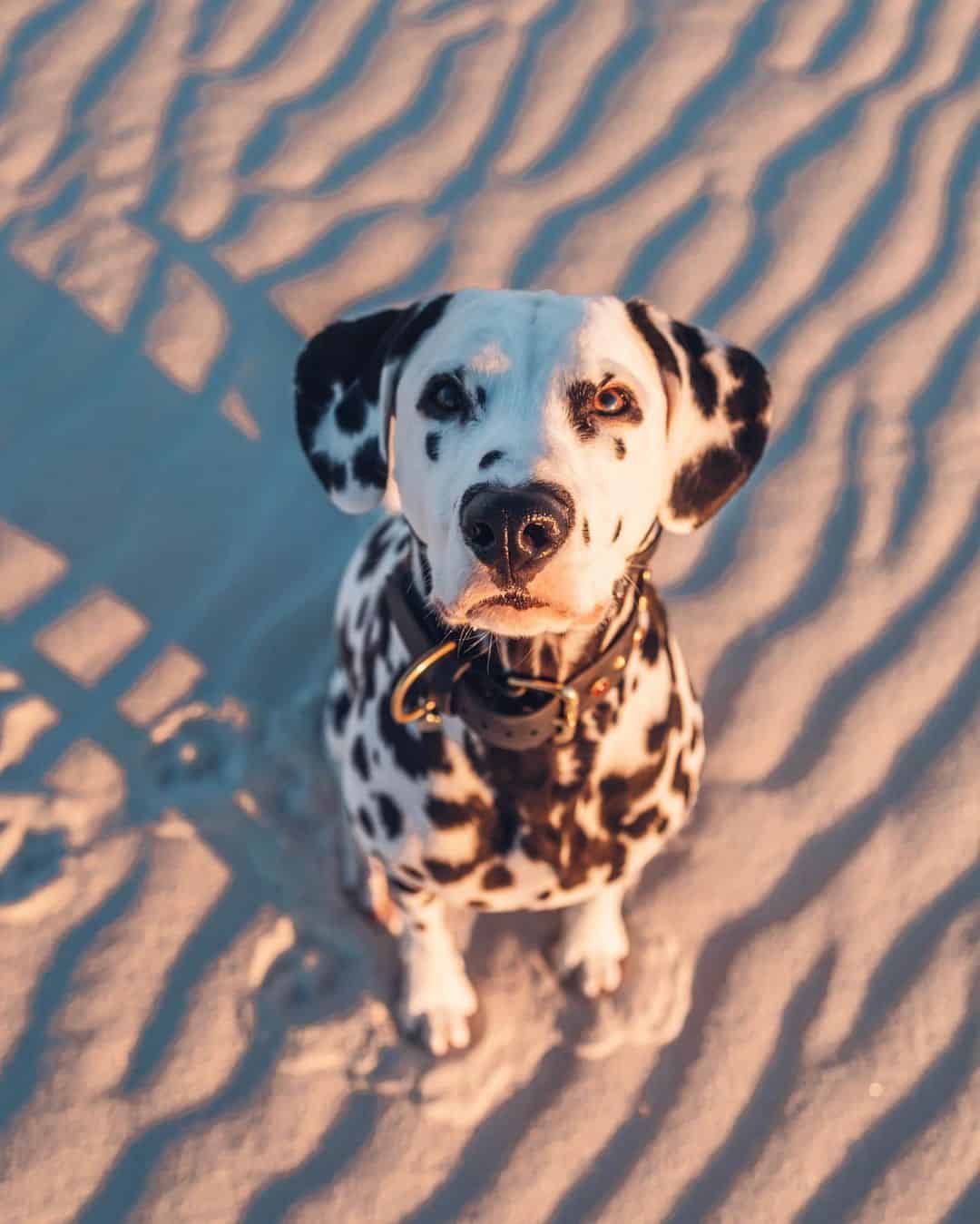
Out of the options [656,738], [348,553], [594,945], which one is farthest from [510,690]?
[348,553]

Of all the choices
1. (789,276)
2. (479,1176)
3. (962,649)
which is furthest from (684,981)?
(789,276)

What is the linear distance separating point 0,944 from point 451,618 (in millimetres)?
1530

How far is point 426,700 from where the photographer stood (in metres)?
2.10

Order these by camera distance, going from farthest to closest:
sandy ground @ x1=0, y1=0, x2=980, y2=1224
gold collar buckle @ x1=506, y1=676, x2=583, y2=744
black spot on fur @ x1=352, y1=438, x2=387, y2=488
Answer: sandy ground @ x1=0, y1=0, x2=980, y2=1224
black spot on fur @ x1=352, y1=438, x2=387, y2=488
gold collar buckle @ x1=506, y1=676, x2=583, y2=744

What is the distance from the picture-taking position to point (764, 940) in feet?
9.16

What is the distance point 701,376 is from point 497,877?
3.24ft

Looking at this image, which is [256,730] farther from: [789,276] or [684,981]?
[789,276]

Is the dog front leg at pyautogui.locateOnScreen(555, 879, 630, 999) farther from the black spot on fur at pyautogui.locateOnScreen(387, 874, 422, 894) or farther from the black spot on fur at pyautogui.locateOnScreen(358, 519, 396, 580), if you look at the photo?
the black spot on fur at pyautogui.locateOnScreen(358, 519, 396, 580)

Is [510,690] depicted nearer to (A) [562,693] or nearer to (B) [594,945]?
(A) [562,693]

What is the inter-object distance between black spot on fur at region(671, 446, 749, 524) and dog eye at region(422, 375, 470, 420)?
0.41 meters

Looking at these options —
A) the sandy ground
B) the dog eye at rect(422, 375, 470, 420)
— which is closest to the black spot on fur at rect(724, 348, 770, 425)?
the dog eye at rect(422, 375, 470, 420)

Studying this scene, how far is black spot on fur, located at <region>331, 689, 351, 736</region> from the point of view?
271cm

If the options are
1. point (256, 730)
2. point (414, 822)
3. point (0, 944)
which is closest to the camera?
point (414, 822)

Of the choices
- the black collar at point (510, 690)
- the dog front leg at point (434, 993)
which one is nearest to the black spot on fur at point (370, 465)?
the black collar at point (510, 690)
